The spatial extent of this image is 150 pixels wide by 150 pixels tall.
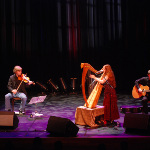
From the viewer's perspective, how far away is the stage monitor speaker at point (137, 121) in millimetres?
4438

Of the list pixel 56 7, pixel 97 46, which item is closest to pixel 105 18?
pixel 97 46

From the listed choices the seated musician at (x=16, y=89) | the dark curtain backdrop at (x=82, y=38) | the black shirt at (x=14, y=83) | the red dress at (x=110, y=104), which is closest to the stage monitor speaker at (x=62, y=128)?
the red dress at (x=110, y=104)

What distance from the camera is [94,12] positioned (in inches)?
438

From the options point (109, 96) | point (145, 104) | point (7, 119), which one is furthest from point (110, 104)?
point (7, 119)

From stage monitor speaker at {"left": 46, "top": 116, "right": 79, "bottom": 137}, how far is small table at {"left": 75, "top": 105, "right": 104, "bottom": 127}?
3.10ft

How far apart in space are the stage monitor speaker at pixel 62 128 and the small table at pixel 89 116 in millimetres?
945

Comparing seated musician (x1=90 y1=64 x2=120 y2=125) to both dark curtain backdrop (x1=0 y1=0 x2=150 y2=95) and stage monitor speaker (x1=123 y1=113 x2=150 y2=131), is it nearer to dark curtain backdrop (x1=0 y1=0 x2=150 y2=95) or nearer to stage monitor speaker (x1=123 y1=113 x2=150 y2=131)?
stage monitor speaker (x1=123 y1=113 x2=150 y2=131)

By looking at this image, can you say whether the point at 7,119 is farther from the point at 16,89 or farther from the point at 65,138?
the point at 16,89

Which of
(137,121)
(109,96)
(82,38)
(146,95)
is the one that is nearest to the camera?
(137,121)

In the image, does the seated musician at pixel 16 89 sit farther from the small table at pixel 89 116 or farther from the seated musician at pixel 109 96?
the seated musician at pixel 109 96

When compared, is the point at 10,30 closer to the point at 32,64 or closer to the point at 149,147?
the point at 32,64

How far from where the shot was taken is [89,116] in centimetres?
537

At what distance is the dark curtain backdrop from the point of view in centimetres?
1070

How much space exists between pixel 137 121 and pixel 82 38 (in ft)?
23.2
